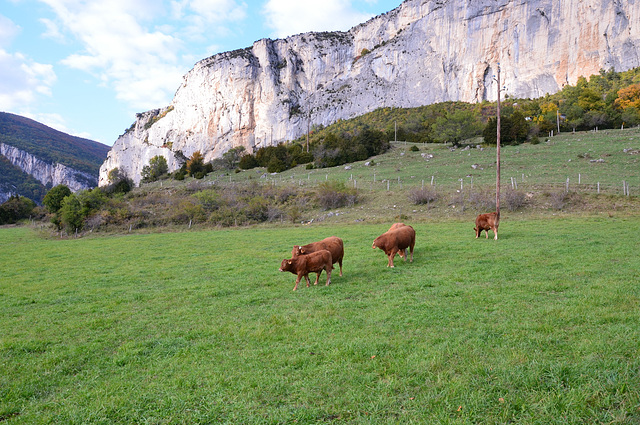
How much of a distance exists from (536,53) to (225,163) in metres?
90.4

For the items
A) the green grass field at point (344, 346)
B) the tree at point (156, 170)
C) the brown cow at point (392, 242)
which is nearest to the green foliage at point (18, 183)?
the tree at point (156, 170)

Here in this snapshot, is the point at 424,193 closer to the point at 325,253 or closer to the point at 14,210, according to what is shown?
the point at 325,253

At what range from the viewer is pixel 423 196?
32406 millimetres

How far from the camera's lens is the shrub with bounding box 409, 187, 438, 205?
32.3m

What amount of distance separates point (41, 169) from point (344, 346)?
21148cm

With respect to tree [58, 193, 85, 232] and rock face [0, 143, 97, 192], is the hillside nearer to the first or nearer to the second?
tree [58, 193, 85, 232]

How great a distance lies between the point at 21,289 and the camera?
12.8 metres

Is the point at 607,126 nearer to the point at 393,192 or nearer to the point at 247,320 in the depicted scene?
the point at 393,192

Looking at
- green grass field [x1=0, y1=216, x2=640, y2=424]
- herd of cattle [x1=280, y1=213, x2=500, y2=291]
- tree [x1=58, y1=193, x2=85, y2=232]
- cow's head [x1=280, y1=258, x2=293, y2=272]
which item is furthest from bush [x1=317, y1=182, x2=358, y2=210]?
tree [x1=58, y1=193, x2=85, y2=232]

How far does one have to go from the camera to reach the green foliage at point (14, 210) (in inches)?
2652

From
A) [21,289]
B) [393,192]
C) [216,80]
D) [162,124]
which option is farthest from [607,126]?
[162,124]

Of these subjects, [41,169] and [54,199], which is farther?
[41,169]

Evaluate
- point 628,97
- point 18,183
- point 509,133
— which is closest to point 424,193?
point 509,133

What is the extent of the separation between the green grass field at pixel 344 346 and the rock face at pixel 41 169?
18811 centimetres
